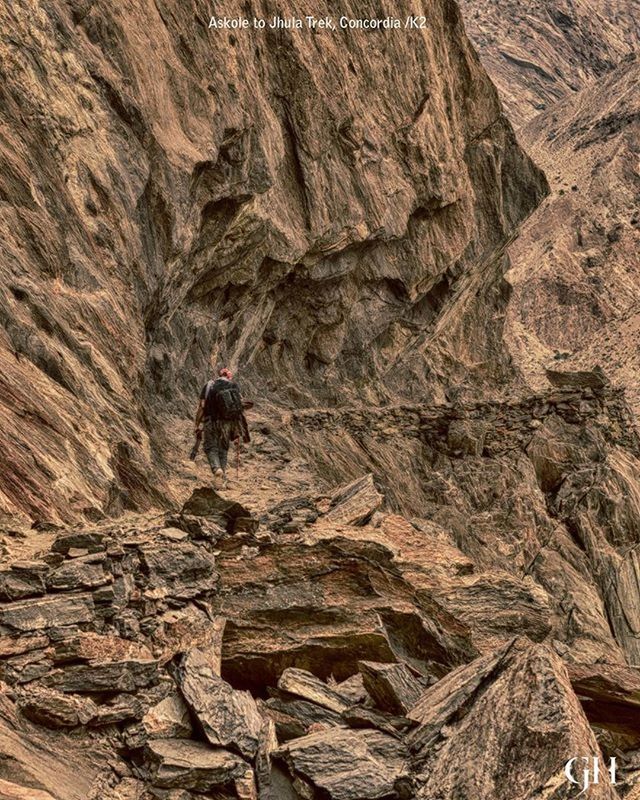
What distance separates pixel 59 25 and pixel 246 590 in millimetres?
11076

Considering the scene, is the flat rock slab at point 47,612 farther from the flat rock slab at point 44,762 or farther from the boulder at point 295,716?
the boulder at point 295,716

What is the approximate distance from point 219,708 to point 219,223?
52.7 feet

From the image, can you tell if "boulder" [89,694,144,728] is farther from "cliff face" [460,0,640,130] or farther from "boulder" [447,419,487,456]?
"cliff face" [460,0,640,130]

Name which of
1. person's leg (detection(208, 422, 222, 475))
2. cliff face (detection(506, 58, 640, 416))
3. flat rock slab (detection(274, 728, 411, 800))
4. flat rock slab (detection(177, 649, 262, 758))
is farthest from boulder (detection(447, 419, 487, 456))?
cliff face (detection(506, 58, 640, 416))

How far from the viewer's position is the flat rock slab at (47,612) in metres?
6.75

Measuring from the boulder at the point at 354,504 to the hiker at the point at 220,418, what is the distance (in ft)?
9.78

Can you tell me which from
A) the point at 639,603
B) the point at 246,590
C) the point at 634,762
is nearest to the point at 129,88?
the point at 246,590

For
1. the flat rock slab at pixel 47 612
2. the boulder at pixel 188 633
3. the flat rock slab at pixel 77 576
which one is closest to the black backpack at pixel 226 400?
the boulder at pixel 188 633

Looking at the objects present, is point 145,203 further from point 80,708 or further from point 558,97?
point 558,97

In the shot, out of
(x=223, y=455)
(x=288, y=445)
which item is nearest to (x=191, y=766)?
(x=223, y=455)

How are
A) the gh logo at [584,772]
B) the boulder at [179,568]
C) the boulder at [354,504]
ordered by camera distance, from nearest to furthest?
the gh logo at [584,772] → the boulder at [179,568] → the boulder at [354,504]

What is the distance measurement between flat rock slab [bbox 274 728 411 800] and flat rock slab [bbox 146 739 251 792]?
0.38m

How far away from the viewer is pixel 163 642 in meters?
7.48

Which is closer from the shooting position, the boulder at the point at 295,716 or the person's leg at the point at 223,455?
the boulder at the point at 295,716
